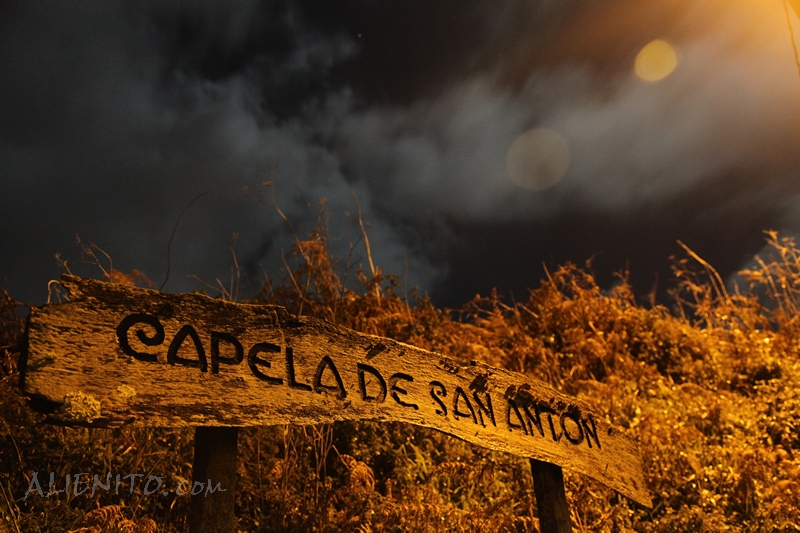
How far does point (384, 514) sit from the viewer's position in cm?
309

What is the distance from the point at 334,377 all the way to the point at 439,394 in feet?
1.93

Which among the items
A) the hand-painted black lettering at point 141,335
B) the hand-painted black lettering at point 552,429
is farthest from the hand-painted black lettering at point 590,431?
the hand-painted black lettering at point 141,335

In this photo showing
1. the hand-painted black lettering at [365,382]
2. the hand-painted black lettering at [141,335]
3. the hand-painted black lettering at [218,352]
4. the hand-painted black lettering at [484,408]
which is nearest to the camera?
the hand-painted black lettering at [141,335]

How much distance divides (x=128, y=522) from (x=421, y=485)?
6.46ft

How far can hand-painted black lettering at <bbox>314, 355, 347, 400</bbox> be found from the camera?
208cm

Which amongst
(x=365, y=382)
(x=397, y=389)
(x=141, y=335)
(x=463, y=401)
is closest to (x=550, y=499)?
(x=463, y=401)

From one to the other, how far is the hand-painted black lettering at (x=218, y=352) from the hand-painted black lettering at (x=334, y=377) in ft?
1.04

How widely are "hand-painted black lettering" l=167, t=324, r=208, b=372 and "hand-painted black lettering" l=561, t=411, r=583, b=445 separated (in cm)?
205

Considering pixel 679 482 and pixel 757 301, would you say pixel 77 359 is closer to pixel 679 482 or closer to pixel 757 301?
pixel 679 482

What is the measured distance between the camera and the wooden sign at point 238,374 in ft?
5.19

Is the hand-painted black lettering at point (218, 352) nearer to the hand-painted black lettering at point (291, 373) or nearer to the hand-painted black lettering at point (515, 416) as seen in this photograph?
the hand-painted black lettering at point (291, 373)

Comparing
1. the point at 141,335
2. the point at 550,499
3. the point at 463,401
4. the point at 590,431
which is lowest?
the point at 550,499

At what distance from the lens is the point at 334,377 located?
2146 mm

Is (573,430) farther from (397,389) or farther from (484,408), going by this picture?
(397,389)
